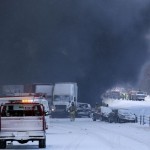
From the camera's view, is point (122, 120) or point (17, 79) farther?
point (17, 79)

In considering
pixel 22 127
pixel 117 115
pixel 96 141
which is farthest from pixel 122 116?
pixel 22 127

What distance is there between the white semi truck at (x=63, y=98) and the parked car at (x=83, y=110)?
1.37m

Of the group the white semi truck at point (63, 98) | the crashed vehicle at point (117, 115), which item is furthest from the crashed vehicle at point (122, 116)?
the white semi truck at point (63, 98)

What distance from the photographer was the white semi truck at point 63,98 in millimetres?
55219

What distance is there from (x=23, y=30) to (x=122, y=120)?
108 ft

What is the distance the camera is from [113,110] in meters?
44.3

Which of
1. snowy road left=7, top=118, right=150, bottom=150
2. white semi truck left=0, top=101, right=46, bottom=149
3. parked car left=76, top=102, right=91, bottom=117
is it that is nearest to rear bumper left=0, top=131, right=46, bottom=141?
white semi truck left=0, top=101, right=46, bottom=149

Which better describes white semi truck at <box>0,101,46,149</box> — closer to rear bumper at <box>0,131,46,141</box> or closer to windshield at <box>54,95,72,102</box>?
rear bumper at <box>0,131,46,141</box>

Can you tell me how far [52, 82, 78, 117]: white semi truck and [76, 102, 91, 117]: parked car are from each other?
1.37 meters

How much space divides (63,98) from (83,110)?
270 cm

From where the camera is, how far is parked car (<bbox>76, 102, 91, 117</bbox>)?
53.5 meters

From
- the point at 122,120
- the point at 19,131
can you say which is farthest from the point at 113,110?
the point at 19,131

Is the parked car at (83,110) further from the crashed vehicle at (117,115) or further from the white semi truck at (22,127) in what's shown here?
the white semi truck at (22,127)

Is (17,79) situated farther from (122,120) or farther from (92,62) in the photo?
(122,120)
